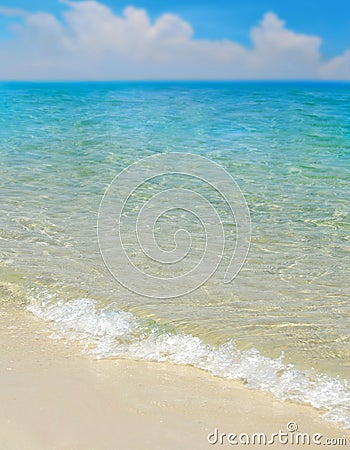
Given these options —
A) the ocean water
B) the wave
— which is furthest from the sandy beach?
the ocean water

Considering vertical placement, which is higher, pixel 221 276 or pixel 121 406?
pixel 221 276

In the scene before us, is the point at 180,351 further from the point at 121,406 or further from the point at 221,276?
the point at 221,276

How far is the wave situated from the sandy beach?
0.14 meters

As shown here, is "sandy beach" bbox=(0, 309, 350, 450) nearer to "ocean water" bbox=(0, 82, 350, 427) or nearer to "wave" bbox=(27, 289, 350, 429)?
"wave" bbox=(27, 289, 350, 429)

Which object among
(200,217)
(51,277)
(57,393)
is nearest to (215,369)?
(57,393)

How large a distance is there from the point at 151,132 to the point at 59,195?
9963 millimetres

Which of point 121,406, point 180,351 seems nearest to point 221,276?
point 180,351

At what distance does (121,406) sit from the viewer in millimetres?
3889

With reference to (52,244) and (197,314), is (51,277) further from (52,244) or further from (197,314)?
(197,314)

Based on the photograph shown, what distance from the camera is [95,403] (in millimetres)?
3898

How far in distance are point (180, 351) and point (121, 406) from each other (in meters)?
1.06

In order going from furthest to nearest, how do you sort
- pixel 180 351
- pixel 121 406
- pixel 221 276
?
1. pixel 221 276
2. pixel 180 351
3. pixel 121 406

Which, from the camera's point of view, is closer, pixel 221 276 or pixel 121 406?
pixel 121 406

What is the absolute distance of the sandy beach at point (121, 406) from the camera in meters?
3.50
